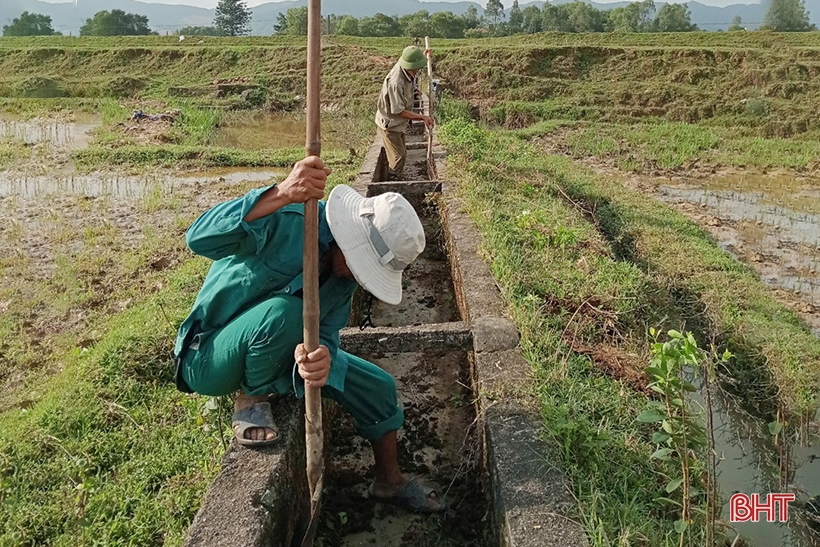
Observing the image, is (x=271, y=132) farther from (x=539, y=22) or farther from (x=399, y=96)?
(x=539, y=22)

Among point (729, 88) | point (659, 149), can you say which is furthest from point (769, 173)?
point (729, 88)

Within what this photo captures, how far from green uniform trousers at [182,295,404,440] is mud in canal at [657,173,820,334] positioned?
15.7 feet

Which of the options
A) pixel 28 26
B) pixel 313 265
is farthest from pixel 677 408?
pixel 28 26

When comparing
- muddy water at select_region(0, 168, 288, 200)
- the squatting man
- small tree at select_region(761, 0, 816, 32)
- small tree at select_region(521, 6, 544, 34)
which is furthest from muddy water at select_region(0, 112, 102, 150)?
small tree at select_region(761, 0, 816, 32)

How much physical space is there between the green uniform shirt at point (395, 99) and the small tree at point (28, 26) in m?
53.9

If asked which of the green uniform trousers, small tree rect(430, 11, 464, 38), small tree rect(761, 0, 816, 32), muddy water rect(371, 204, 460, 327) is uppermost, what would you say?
small tree rect(761, 0, 816, 32)

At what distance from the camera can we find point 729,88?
17922 millimetres

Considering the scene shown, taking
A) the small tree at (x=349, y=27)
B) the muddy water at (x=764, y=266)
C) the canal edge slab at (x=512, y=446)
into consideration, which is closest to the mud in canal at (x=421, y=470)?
the canal edge slab at (x=512, y=446)

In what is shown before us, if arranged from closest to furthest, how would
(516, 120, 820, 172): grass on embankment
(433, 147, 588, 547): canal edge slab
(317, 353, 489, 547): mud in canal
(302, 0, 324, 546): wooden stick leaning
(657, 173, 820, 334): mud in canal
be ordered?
(302, 0, 324, 546): wooden stick leaning → (433, 147, 588, 547): canal edge slab → (317, 353, 489, 547): mud in canal → (657, 173, 820, 334): mud in canal → (516, 120, 820, 172): grass on embankment

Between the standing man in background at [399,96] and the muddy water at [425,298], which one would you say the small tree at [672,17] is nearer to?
the standing man in background at [399,96]

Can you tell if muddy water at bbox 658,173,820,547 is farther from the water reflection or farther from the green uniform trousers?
the green uniform trousers

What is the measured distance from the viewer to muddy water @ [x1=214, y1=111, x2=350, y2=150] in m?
13.6

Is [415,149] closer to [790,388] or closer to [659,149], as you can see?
[659,149]

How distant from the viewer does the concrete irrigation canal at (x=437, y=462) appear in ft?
6.93
